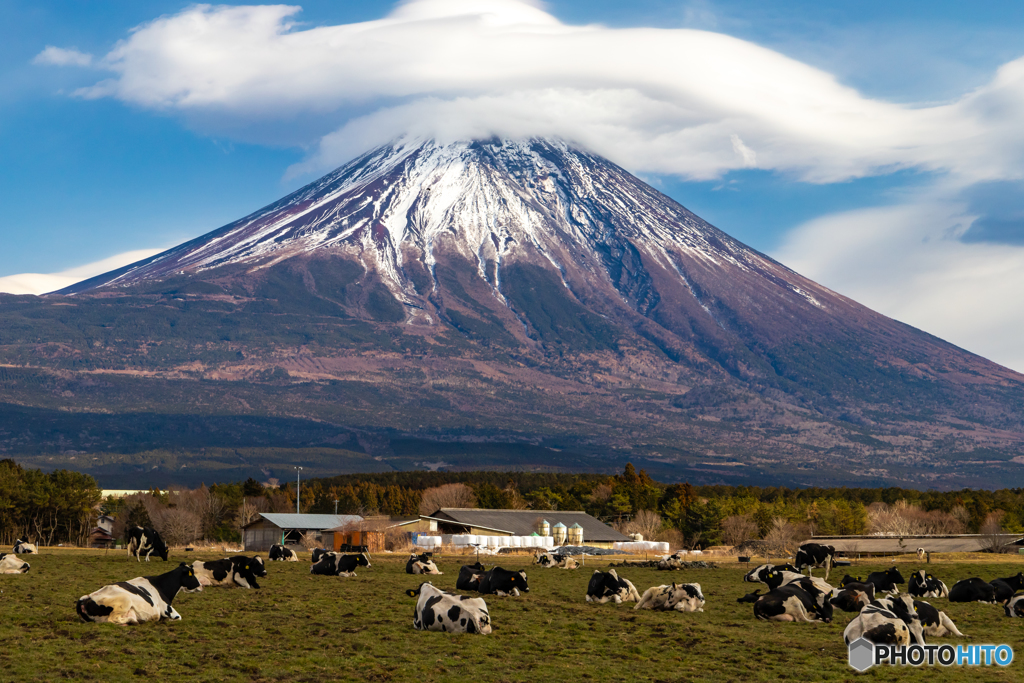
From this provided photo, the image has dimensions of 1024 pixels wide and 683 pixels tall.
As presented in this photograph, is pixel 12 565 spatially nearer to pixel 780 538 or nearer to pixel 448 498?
pixel 780 538

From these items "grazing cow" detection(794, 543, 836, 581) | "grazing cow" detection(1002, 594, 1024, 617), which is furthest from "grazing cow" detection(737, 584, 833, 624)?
"grazing cow" detection(794, 543, 836, 581)

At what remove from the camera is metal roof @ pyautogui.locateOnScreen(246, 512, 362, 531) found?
88625 mm

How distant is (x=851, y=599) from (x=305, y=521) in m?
68.0

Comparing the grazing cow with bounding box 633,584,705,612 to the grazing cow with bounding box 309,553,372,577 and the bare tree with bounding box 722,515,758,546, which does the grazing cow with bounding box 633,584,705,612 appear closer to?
the grazing cow with bounding box 309,553,372,577

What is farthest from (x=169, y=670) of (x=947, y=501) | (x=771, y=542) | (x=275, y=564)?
(x=947, y=501)

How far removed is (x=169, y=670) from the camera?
58.4 feet

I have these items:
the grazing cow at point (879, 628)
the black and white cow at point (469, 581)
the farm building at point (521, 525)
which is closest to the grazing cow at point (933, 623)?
the grazing cow at point (879, 628)

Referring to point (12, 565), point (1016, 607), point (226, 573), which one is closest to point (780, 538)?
point (1016, 607)

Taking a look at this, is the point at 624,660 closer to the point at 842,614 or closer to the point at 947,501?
the point at 842,614

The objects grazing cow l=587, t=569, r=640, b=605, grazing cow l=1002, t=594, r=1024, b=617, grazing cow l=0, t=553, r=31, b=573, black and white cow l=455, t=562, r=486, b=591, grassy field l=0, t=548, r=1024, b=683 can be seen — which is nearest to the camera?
grassy field l=0, t=548, r=1024, b=683

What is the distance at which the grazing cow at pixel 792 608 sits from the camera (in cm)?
2669

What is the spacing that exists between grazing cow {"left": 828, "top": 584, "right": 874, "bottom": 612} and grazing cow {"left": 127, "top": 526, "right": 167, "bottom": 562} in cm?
2466

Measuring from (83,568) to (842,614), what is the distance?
2480 centimetres

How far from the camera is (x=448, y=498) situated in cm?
12512
